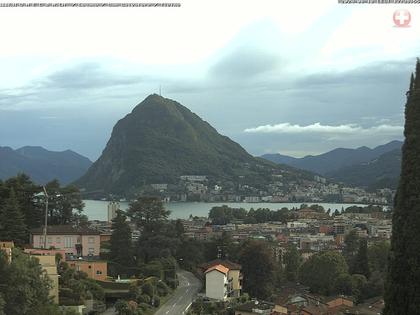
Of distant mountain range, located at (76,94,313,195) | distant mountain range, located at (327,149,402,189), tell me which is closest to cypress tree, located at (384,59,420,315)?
distant mountain range, located at (76,94,313,195)

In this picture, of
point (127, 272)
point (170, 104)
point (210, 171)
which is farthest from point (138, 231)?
point (170, 104)

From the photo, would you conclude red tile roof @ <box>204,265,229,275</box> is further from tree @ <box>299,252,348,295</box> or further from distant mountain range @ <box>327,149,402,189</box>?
distant mountain range @ <box>327,149,402,189</box>

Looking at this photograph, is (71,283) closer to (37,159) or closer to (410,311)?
(410,311)

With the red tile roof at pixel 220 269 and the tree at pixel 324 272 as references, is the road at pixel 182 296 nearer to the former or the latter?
the red tile roof at pixel 220 269

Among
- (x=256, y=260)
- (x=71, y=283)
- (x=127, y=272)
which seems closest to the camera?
(x=71, y=283)

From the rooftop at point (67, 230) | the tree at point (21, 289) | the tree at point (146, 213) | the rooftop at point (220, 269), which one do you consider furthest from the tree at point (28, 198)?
the tree at point (21, 289)

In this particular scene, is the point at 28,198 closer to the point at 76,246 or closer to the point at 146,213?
the point at 76,246

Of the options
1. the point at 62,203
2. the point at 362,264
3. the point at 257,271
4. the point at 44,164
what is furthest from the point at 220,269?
the point at 44,164
